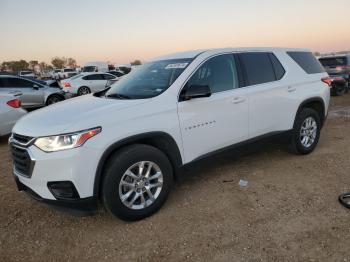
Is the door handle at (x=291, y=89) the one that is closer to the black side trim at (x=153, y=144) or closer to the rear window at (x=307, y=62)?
the rear window at (x=307, y=62)

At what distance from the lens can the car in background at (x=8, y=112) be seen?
6.61 m

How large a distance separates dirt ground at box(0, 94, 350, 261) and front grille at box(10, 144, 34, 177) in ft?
2.28

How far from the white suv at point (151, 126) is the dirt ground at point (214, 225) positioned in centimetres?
32

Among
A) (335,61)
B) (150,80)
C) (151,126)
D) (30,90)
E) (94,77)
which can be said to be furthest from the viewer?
(94,77)

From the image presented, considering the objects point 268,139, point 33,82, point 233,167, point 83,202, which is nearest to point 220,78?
point 268,139

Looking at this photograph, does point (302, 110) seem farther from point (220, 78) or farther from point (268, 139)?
point (220, 78)

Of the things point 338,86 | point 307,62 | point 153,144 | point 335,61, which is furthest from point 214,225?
point 335,61

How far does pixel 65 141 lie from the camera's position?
105 inches

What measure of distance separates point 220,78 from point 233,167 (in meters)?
1.51

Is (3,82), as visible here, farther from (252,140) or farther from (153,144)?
(252,140)

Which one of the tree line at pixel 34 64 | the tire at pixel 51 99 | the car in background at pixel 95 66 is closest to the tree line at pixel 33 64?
the tree line at pixel 34 64

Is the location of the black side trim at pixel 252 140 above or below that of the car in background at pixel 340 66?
below

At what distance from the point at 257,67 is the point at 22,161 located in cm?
317

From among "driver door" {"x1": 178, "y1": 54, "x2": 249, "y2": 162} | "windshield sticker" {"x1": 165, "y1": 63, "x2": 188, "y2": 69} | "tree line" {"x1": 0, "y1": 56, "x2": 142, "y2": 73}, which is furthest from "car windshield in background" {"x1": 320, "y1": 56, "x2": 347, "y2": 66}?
"tree line" {"x1": 0, "y1": 56, "x2": 142, "y2": 73}
